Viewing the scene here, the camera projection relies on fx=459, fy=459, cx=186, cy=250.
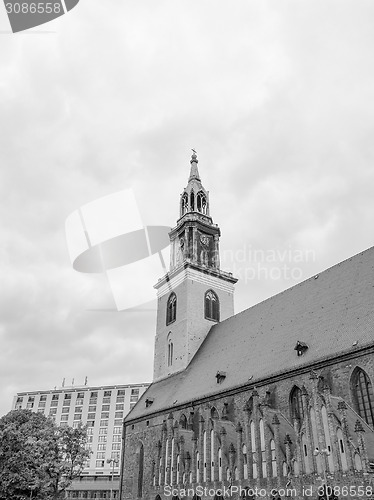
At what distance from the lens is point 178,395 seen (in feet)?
122

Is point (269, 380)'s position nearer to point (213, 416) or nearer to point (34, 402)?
point (213, 416)

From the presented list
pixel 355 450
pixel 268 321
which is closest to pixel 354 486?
pixel 355 450

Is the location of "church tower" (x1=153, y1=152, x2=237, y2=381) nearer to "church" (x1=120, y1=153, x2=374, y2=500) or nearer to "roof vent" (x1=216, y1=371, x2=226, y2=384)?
"church" (x1=120, y1=153, x2=374, y2=500)

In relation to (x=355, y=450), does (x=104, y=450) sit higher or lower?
higher

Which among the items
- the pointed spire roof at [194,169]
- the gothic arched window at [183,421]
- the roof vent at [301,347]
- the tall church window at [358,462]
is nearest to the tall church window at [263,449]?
the roof vent at [301,347]

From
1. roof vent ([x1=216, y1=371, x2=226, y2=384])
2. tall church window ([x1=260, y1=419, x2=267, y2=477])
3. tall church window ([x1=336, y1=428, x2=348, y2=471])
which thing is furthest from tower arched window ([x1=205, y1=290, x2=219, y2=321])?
tall church window ([x1=336, y1=428, x2=348, y2=471])

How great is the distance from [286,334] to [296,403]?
5829 millimetres

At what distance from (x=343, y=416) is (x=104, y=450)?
317 feet

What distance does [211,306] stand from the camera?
152 ft

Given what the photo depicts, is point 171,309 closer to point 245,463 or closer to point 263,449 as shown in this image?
point 245,463

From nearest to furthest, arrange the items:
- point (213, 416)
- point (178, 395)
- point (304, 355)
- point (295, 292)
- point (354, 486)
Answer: point (354, 486), point (304, 355), point (213, 416), point (295, 292), point (178, 395)

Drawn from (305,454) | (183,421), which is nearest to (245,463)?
(305,454)

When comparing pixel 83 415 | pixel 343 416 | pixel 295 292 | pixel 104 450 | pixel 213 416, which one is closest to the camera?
pixel 343 416

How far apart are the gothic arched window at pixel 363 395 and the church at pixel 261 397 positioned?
5 cm
